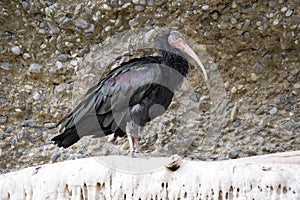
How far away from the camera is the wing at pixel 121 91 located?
9.26 feet

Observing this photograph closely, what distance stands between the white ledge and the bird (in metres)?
0.48

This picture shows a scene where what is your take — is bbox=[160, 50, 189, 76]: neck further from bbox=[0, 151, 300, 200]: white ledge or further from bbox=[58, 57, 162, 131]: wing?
bbox=[0, 151, 300, 200]: white ledge

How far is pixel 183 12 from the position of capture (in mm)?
4113

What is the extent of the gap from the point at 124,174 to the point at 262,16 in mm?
2091

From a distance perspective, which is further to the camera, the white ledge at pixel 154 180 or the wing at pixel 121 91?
the wing at pixel 121 91

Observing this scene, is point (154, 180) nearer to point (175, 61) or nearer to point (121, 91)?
point (121, 91)

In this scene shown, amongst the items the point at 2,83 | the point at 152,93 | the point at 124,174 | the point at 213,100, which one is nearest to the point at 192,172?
the point at 124,174

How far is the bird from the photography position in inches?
111

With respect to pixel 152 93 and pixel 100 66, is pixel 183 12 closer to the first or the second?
pixel 100 66

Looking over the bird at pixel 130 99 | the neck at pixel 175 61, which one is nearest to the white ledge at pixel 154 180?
the bird at pixel 130 99

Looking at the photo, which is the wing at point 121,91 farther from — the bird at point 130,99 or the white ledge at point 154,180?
the white ledge at point 154,180

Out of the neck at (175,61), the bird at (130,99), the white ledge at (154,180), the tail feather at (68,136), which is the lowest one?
the white ledge at (154,180)

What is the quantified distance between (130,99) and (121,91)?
0.06 metres

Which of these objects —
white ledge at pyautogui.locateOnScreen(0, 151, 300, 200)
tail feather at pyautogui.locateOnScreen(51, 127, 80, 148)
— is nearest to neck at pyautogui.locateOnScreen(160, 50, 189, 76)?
tail feather at pyautogui.locateOnScreen(51, 127, 80, 148)
